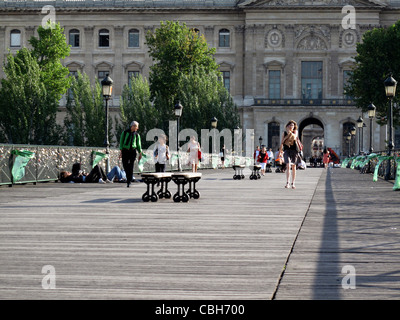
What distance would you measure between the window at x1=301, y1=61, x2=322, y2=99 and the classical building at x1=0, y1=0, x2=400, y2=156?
0.35 feet

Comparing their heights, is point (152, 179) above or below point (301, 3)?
below

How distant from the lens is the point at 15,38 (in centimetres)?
8081

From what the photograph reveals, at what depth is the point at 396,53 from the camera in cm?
5469

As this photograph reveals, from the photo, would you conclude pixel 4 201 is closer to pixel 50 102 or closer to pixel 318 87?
pixel 50 102

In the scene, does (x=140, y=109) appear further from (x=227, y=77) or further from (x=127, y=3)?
(x=127, y=3)

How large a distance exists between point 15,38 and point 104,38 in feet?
Result: 33.1

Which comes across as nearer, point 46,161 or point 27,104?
point 46,161

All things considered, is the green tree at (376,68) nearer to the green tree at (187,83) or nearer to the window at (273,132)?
the green tree at (187,83)

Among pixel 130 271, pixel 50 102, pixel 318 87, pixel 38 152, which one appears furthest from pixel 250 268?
pixel 318 87

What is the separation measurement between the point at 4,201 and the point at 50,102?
40425 millimetres

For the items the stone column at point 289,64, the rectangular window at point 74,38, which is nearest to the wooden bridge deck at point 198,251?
the stone column at point 289,64

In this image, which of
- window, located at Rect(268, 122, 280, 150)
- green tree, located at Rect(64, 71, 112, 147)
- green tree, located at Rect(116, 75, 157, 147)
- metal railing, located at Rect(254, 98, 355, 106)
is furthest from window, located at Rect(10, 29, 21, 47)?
window, located at Rect(268, 122, 280, 150)

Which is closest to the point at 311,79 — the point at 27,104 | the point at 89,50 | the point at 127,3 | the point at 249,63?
the point at 249,63

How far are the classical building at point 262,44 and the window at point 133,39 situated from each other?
0.11 meters
